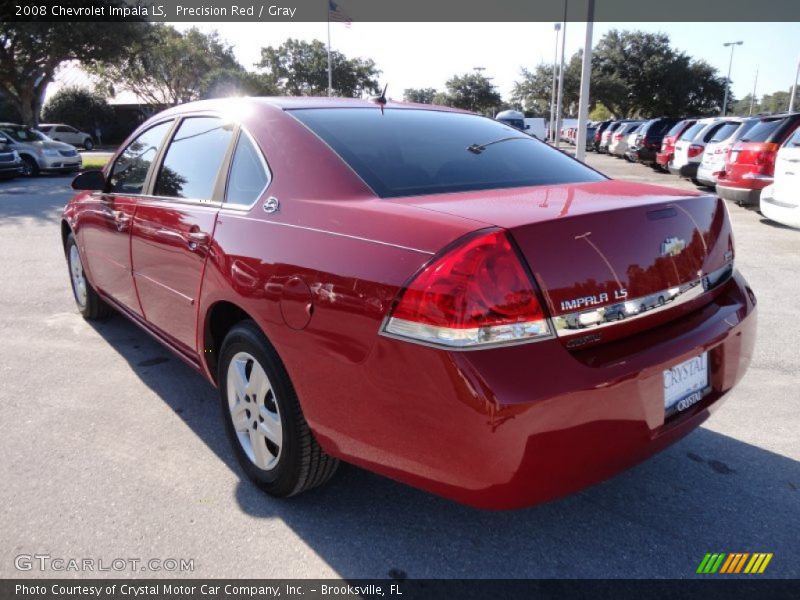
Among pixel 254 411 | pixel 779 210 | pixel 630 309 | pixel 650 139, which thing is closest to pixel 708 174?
pixel 779 210

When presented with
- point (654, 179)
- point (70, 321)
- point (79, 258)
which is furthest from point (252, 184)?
point (654, 179)

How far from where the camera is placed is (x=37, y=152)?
18484mm

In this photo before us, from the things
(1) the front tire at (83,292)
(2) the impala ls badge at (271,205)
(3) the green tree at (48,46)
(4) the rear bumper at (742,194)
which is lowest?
(1) the front tire at (83,292)

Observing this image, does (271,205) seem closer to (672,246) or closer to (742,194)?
(672,246)

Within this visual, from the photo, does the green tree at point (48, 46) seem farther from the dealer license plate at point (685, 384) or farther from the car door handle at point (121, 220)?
the dealer license plate at point (685, 384)

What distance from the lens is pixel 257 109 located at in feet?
9.26

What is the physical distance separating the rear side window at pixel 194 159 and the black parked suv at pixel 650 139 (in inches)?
803

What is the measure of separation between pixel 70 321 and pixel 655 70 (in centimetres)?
5432

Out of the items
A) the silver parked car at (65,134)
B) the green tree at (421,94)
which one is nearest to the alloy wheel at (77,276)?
→ the silver parked car at (65,134)

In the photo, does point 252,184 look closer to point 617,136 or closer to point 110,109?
point 617,136

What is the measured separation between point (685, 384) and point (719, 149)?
11.7 metres

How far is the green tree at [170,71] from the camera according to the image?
42062mm

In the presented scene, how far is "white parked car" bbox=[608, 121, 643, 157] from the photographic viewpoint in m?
25.4
